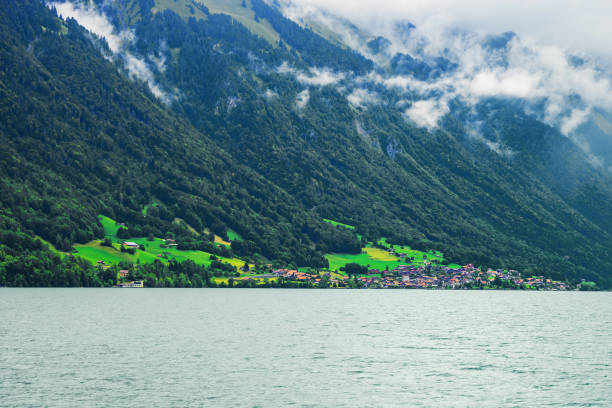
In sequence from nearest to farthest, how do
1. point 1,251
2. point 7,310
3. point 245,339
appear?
point 245,339 < point 7,310 < point 1,251

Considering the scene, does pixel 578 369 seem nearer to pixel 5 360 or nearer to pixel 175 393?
pixel 175 393

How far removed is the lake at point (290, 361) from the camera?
45688 mm

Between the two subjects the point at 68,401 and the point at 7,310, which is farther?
the point at 7,310

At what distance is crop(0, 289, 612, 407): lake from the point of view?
45688mm

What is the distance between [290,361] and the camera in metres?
62.6

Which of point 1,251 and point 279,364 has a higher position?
point 1,251

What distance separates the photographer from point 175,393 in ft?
150

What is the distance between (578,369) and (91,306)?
324 ft

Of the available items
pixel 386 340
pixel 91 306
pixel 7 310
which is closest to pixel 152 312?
pixel 91 306

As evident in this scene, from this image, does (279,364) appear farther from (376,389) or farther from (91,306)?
(91,306)

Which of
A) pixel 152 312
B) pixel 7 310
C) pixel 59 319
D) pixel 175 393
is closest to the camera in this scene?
pixel 175 393

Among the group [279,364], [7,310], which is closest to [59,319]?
[7,310]

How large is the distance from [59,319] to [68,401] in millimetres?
60269

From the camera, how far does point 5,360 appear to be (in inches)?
2281
